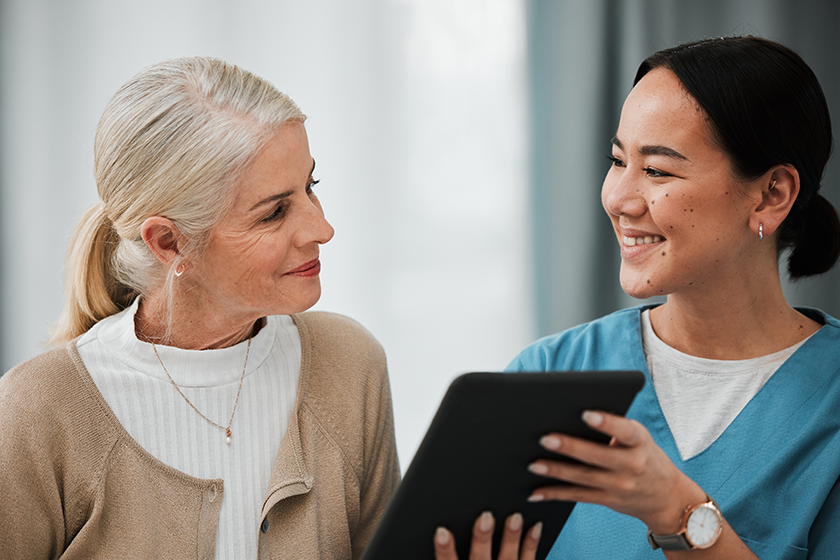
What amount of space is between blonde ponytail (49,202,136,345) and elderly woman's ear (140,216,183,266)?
0.15m

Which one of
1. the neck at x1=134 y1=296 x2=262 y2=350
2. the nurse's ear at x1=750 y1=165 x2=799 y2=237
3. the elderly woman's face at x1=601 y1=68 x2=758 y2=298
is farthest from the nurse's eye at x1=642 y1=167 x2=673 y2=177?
the neck at x1=134 y1=296 x2=262 y2=350

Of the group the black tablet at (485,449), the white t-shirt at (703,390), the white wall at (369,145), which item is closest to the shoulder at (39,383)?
the black tablet at (485,449)

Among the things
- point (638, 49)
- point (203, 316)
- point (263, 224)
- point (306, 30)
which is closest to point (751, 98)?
point (263, 224)

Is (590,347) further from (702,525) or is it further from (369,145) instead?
(369,145)

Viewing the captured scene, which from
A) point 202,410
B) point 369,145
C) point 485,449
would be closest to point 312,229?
point 202,410

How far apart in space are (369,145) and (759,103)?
1.29 meters

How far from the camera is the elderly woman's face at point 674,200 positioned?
109 cm

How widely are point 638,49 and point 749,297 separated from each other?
3.89ft

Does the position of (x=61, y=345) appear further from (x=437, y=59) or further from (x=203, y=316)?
(x=437, y=59)

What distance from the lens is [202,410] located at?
3.70 ft

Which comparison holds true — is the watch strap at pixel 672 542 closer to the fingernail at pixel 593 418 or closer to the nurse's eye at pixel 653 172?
the fingernail at pixel 593 418

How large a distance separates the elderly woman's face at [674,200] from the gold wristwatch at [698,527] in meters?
0.36

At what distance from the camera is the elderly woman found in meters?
1.02

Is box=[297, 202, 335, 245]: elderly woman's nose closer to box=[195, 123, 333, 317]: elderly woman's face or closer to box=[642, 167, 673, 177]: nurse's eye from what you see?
box=[195, 123, 333, 317]: elderly woman's face
